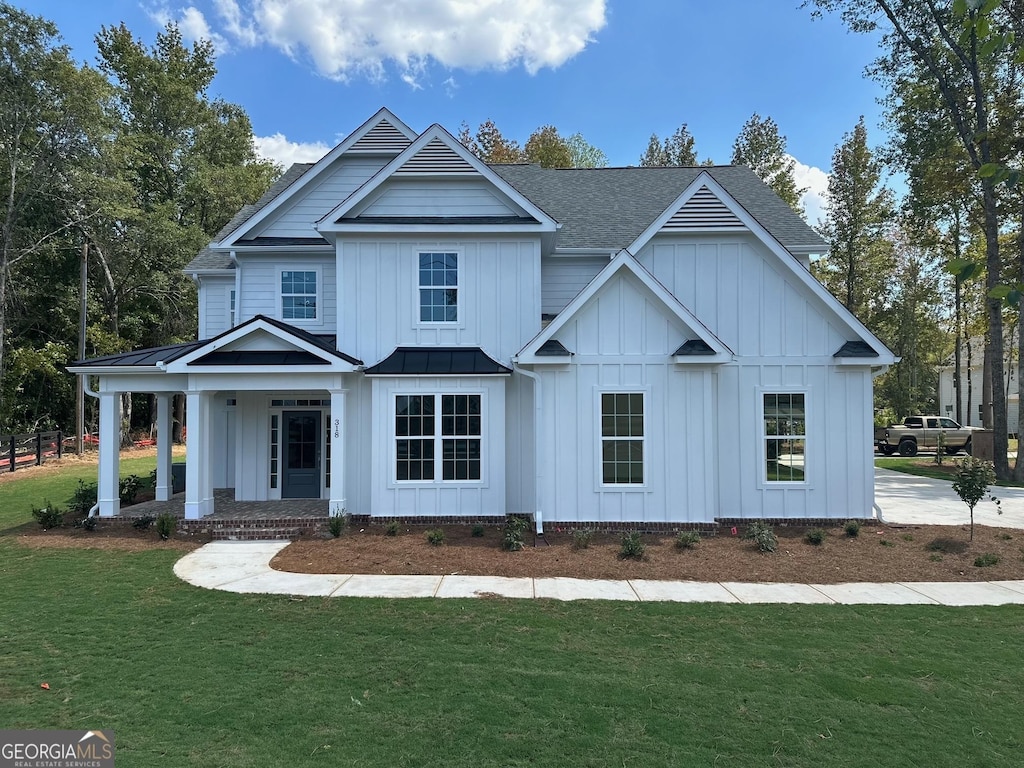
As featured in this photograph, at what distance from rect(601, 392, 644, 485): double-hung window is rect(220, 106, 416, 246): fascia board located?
8.66 metres

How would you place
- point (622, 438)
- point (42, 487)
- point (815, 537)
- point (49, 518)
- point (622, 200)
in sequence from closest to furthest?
point (815, 537)
point (622, 438)
point (49, 518)
point (622, 200)
point (42, 487)

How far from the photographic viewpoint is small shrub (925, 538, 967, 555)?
33.5 feet

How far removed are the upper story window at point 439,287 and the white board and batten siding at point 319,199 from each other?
3.42 meters

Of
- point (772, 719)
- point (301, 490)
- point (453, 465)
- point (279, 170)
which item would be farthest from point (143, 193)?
point (772, 719)

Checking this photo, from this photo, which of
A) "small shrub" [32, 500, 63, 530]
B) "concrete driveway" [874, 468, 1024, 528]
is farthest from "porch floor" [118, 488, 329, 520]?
"concrete driveway" [874, 468, 1024, 528]

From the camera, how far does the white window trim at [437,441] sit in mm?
12102

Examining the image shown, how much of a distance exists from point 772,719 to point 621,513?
6.74m

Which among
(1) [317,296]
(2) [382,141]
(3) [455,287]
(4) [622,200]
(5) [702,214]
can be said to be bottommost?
(3) [455,287]

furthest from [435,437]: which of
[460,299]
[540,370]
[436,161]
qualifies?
[436,161]

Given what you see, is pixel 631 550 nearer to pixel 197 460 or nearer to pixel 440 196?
pixel 440 196

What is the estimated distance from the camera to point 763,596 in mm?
7914

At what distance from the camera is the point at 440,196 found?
12.6 meters

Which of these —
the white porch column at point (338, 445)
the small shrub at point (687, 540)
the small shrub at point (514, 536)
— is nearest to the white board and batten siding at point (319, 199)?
the white porch column at point (338, 445)

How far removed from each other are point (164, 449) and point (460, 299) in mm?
8363
